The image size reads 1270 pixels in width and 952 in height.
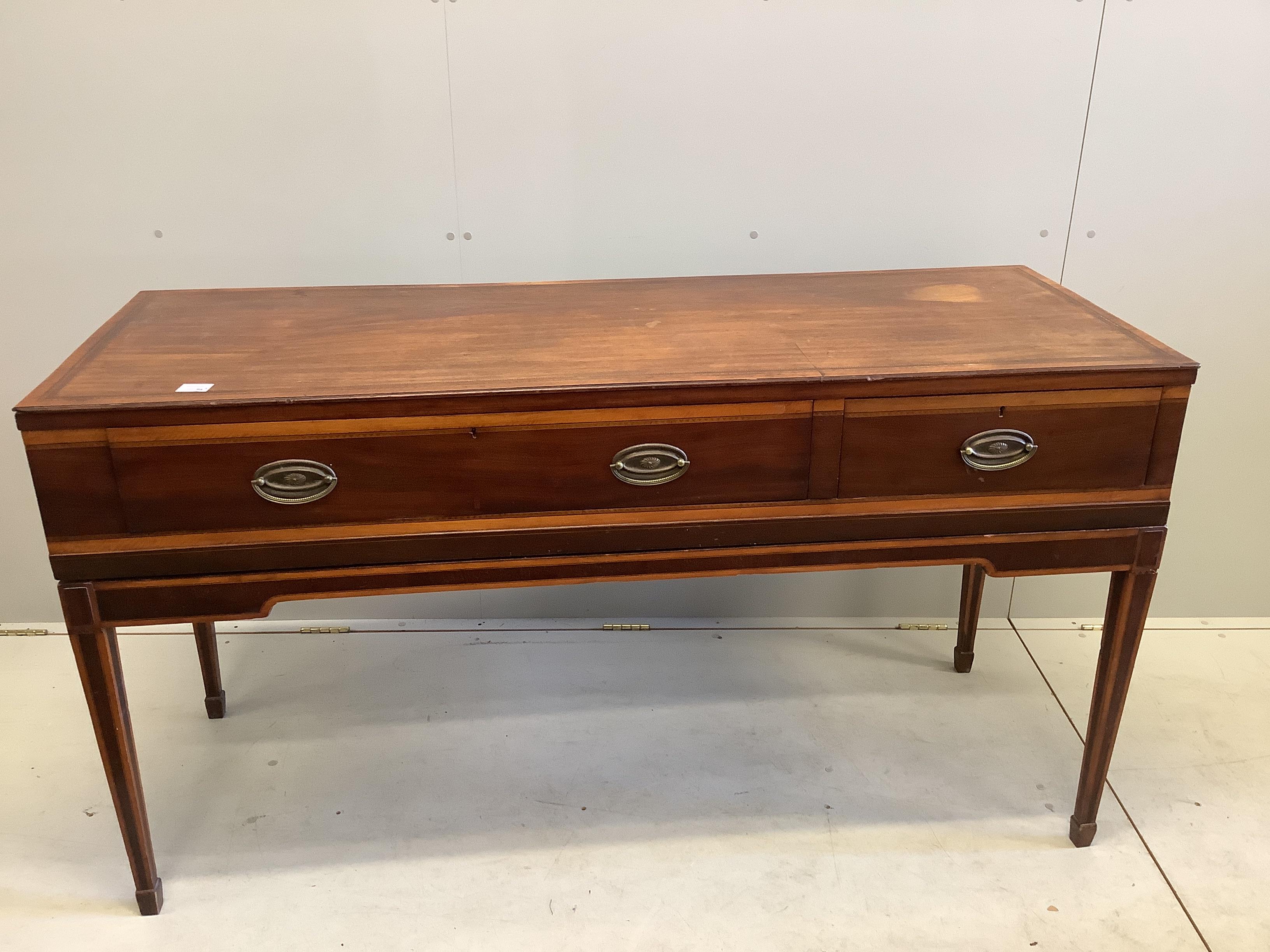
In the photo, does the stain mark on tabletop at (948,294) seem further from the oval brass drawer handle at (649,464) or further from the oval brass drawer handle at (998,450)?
the oval brass drawer handle at (649,464)

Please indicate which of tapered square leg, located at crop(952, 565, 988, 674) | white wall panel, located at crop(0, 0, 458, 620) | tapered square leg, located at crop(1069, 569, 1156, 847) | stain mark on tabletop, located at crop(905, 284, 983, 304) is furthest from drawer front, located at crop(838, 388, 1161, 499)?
white wall panel, located at crop(0, 0, 458, 620)

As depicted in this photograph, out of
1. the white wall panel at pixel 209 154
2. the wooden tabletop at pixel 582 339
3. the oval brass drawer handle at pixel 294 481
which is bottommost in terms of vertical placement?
the oval brass drawer handle at pixel 294 481

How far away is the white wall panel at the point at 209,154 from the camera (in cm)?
196

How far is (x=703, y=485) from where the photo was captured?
1518mm

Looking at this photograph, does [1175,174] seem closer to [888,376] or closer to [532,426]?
[888,376]

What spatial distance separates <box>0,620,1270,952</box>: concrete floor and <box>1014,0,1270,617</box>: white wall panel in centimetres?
24

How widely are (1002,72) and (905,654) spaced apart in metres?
1.22

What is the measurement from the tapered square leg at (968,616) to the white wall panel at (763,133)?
2.17 ft

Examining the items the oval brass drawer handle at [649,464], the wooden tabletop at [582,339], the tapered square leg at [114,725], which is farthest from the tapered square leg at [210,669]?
the oval brass drawer handle at [649,464]

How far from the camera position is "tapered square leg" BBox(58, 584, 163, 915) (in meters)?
1.47

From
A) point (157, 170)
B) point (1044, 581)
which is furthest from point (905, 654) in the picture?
point (157, 170)

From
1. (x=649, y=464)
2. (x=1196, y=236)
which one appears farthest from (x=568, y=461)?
(x=1196, y=236)

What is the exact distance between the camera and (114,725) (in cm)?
156

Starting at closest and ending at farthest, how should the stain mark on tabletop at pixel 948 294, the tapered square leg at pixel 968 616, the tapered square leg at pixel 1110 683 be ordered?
the tapered square leg at pixel 1110 683 < the stain mark on tabletop at pixel 948 294 < the tapered square leg at pixel 968 616
